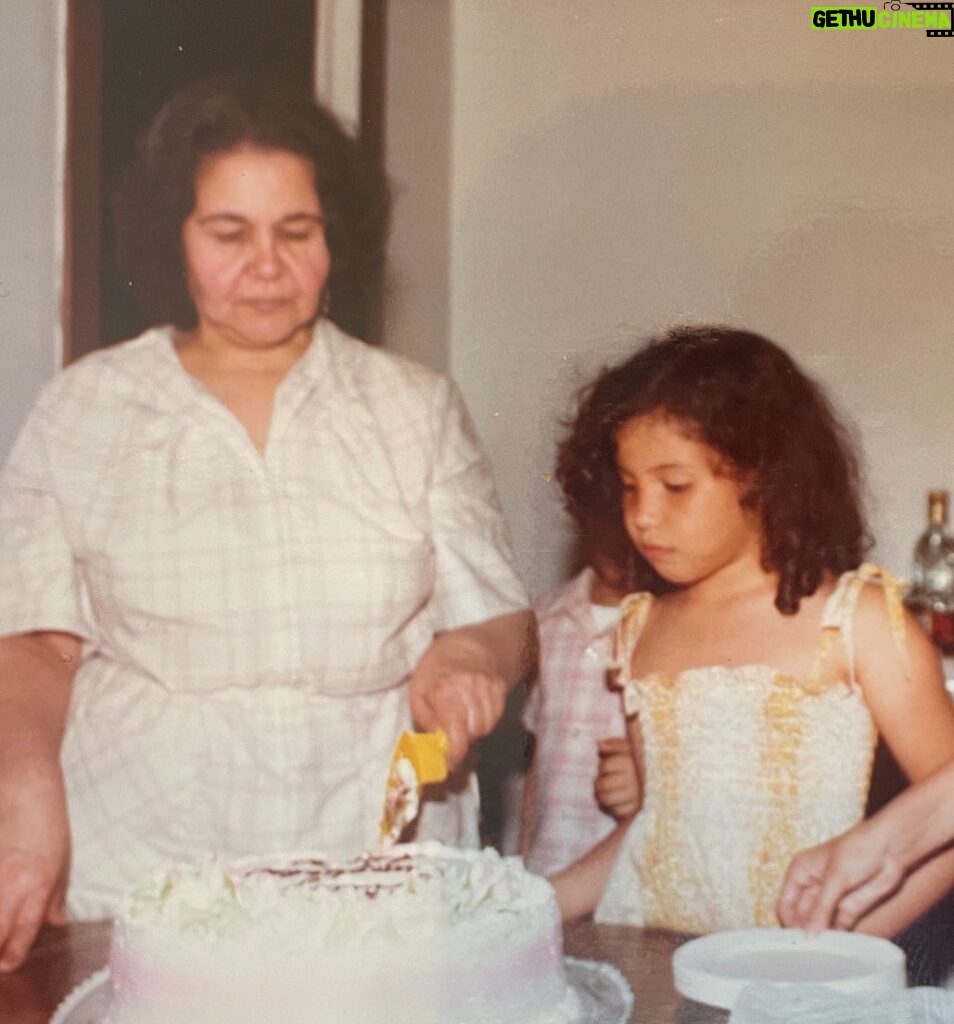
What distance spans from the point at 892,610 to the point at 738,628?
14 cm

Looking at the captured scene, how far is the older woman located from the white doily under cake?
16 centimetres

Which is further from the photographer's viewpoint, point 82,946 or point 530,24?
point 530,24

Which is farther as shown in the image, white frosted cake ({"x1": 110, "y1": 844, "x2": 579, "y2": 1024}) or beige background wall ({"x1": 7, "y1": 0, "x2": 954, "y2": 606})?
beige background wall ({"x1": 7, "y1": 0, "x2": 954, "y2": 606})

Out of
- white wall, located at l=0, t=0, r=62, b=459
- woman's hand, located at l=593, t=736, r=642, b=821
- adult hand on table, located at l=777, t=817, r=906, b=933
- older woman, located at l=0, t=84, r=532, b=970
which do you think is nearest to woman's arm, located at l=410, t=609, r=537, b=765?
older woman, located at l=0, t=84, r=532, b=970

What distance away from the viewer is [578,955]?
1134 millimetres

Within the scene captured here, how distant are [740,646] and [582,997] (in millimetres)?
351

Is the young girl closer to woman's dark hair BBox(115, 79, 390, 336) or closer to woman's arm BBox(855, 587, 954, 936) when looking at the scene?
woman's arm BBox(855, 587, 954, 936)

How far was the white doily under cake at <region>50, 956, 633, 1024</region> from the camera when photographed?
39.9 inches

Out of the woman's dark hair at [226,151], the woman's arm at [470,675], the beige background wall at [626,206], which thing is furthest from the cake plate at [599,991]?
the woman's dark hair at [226,151]

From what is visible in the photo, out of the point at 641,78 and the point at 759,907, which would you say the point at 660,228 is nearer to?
the point at 641,78

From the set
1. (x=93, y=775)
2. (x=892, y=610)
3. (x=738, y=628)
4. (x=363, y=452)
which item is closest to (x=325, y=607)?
(x=363, y=452)

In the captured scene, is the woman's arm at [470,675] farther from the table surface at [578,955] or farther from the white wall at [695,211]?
the table surface at [578,955]

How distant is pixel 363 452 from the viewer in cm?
128

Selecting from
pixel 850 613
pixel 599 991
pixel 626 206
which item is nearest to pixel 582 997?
pixel 599 991
